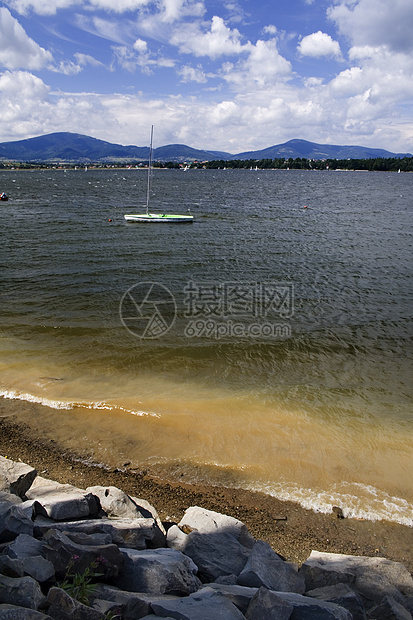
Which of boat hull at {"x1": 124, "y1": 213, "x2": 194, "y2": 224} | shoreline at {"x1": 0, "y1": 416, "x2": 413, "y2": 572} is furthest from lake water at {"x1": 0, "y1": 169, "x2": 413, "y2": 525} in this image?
boat hull at {"x1": 124, "y1": 213, "x2": 194, "y2": 224}

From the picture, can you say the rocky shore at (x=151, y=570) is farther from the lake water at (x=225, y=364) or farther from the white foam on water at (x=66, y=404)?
the white foam on water at (x=66, y=404)

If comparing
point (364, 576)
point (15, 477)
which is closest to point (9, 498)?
point (15, 477)

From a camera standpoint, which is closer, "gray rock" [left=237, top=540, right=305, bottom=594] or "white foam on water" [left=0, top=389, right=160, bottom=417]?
"gray rock" [left=237, top=540, right=305, bottom=594]

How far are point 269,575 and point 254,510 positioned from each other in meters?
2.36

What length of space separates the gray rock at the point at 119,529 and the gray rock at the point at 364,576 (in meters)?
2.45

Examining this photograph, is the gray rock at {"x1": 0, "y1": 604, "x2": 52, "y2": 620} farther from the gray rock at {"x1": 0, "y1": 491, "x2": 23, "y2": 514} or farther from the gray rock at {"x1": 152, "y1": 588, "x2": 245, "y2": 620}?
the gray rock at {"x1": 0, "y1": 491, "x2": 23, "y2": 514}

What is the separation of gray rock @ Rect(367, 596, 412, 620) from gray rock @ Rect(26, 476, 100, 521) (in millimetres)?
4533

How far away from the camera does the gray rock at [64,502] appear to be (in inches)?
261

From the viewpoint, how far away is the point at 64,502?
6.72m

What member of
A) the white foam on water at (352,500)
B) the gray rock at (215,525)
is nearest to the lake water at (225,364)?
the white foam on water at (352,500)

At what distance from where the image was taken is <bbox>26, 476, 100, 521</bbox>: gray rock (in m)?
6.63

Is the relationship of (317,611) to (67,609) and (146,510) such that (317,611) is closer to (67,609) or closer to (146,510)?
(67,609)

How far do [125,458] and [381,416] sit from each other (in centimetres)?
750

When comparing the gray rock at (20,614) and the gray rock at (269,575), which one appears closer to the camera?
the gray rock at (20,614)
